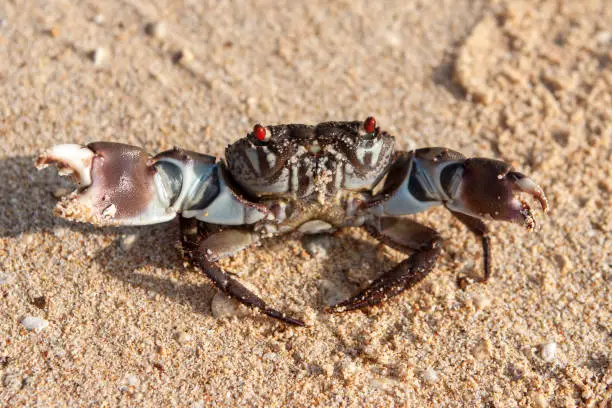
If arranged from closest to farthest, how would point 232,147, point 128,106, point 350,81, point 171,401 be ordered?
point 171,401 → point 232,147 → point 128,106 → point 350,81

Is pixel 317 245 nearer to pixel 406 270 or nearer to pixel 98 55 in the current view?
pixel 406 270

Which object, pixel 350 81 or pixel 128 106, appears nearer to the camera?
pixel 128 106

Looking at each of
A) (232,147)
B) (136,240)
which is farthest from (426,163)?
(136,240)

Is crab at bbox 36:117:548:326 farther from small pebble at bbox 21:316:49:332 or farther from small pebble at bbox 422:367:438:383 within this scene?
small pebble at bbox 21:316:49:332

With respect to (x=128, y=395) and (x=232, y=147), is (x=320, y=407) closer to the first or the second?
(x=128, y=395)

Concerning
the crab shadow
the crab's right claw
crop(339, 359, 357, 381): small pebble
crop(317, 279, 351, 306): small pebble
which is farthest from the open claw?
the crab's right claw

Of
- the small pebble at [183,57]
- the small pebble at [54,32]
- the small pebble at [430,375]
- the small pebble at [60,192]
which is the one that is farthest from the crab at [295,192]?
the small pebble at [54,32]

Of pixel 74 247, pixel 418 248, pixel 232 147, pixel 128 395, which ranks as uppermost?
pixel 232 147

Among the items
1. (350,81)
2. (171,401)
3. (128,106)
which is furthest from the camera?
(350,81)
